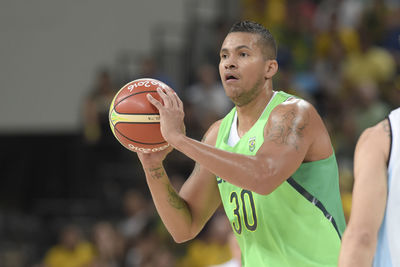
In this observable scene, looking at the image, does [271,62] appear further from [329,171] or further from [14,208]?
[14,208]

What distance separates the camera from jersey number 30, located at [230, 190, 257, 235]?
12.3 feet

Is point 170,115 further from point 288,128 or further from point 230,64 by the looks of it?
point 288,128

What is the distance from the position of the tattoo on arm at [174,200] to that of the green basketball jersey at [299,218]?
55cm

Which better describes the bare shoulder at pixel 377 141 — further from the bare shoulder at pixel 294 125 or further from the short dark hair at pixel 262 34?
the short dark hair at pixel 262 34

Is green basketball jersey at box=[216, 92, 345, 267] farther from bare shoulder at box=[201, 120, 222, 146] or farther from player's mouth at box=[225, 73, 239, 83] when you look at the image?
bare shoulder at box=[201, 120, 222, 146]

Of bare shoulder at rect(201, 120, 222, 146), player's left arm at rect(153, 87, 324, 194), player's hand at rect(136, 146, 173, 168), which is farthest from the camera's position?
bare shoulder at rect(201, 120, 222, 146)

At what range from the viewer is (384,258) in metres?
2.68

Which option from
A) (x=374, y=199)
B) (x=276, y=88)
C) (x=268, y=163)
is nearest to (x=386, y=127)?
(x=374, y=199)

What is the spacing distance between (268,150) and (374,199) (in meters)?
0.95

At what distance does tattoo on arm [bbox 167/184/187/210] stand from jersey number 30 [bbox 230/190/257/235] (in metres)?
0.42

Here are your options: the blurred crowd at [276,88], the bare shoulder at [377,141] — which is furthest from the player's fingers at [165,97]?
the blurred crowd at [276,88]

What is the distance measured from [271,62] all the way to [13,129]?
10.9m

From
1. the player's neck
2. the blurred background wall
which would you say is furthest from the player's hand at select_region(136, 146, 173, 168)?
the blurred background wall

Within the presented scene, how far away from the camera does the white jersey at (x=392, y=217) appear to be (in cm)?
255
